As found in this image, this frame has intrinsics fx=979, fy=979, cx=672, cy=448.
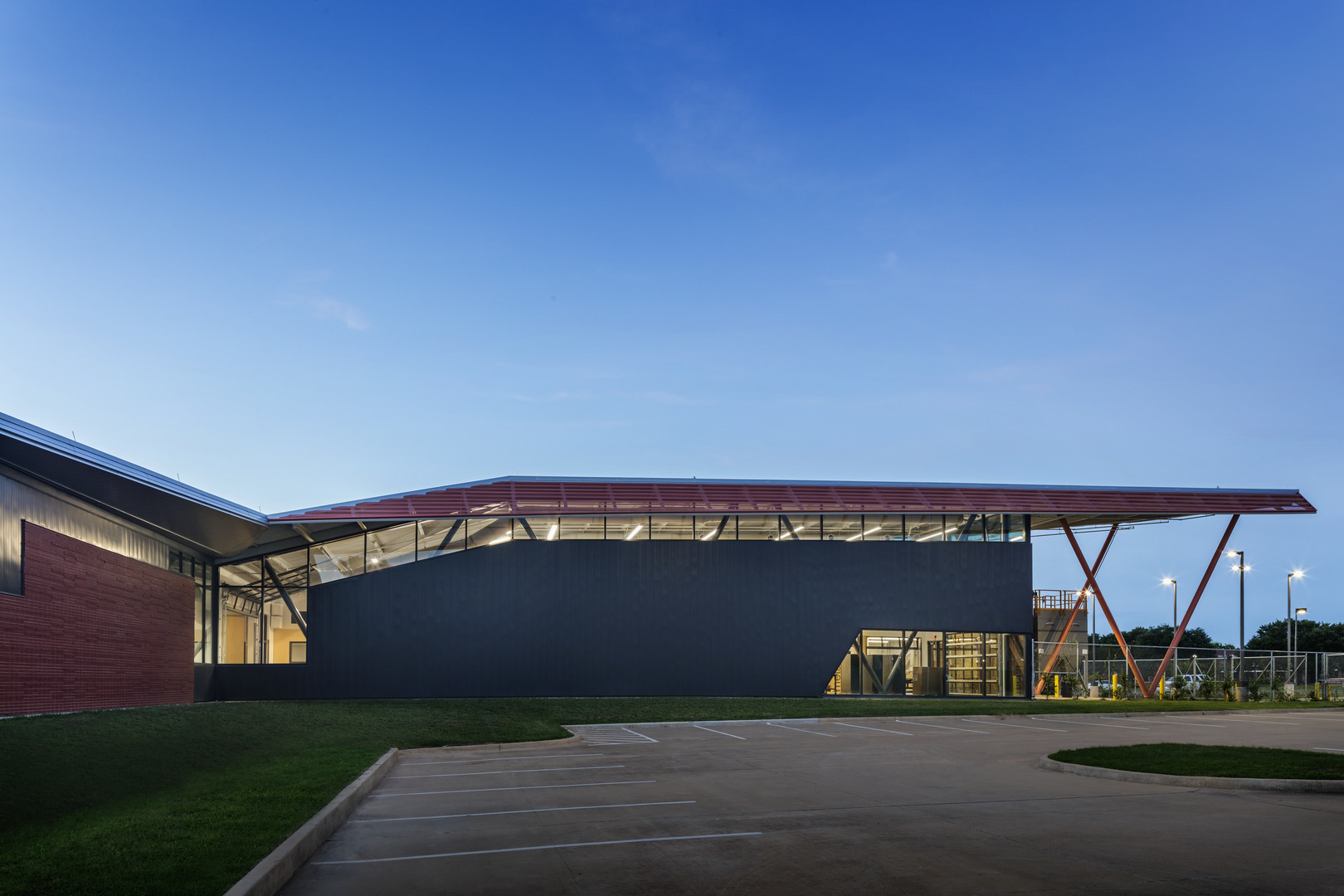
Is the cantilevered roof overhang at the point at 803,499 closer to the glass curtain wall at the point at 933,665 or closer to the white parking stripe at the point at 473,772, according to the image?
the glass curtain wall at the point at 933,665

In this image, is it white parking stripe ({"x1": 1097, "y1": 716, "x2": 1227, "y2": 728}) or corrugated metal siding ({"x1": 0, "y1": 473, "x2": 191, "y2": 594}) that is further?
white parking stripe ({"x1": 1097, "y1": 716, "x2": 1227, "y2": 728})

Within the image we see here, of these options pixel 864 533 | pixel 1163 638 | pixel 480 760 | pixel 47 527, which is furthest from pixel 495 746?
pixel 1163 638

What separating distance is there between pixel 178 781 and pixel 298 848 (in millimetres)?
4525

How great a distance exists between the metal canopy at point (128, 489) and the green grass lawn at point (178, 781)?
4590mm

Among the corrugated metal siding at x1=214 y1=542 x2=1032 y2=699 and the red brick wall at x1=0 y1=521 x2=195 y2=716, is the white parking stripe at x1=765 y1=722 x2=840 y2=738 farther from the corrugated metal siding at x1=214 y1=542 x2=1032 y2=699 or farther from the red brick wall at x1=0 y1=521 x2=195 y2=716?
the red brick wall at x1=0 y1=521 x2=195 y2=716

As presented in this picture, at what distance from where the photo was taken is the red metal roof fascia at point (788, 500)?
100ft

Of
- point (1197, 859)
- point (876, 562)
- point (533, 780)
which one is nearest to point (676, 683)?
point (876, 562)

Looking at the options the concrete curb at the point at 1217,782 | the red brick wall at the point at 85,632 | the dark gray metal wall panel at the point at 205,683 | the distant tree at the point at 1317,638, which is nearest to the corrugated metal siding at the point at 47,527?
the red brick wall at the point at 85,632

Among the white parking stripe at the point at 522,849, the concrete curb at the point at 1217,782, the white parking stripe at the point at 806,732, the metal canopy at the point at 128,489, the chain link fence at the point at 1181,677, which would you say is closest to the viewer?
the white parking stripe at the point at 522,849

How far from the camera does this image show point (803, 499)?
33.4 metres

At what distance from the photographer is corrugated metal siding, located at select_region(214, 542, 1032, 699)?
3172 cm

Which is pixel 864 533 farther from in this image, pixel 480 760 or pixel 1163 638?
pixel 1163 638

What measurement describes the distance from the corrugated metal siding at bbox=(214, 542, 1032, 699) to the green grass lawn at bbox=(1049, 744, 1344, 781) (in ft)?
61.0

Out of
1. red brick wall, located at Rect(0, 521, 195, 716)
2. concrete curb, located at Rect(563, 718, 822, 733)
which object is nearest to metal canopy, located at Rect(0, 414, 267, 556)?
red brick wall, located at Rect(0, 521, 195, 716)
